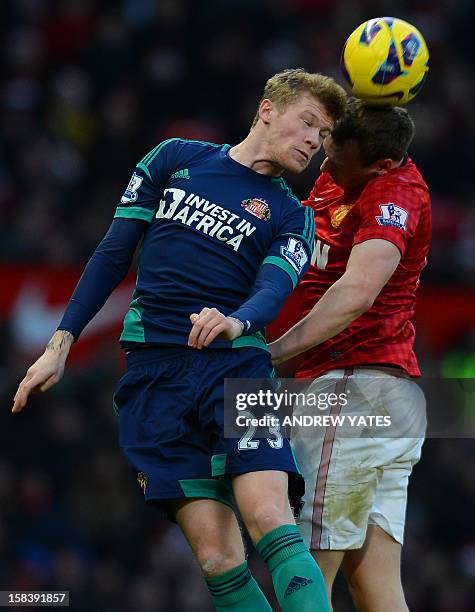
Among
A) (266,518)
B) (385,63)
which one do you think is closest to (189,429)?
(266,518)

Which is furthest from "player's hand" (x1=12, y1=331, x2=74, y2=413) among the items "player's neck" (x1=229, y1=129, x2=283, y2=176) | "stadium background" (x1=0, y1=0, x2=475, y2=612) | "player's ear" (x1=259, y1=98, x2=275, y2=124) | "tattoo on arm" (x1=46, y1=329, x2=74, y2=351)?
"stadium background" (x1=0, y1=0, x2=475, y2=612)

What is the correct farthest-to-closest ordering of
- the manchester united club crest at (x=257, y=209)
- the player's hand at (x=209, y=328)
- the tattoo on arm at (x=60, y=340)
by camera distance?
the manchester united club crest at (x=257, y=209) < the tattoo on arm at (x=60, y=340) < the player's hand at (x=209, y=328)

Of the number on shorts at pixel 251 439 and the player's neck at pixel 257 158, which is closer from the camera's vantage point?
the number on shorts at pixel 251 439

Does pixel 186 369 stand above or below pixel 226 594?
above

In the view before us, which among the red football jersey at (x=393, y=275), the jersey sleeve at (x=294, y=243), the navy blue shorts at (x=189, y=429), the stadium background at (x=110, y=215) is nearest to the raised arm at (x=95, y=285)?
Result: the navy blue shorts at (x=189, y=429)

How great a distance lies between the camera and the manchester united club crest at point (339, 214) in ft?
14.3

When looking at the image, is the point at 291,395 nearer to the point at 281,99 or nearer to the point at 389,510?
the point at 389,510

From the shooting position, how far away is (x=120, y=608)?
8.48 m

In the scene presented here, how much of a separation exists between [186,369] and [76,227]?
586 cm

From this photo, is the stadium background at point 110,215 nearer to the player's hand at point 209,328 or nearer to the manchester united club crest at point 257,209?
the manchester united club crest at point 257,209

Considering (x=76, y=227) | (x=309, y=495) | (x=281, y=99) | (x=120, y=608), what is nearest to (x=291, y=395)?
(x=309, y=495)

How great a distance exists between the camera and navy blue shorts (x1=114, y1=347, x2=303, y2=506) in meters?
3.81

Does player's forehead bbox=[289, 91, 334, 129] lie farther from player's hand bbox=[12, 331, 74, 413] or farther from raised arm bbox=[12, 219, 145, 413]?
player's hand bbox=[12, 331, 74, 413]

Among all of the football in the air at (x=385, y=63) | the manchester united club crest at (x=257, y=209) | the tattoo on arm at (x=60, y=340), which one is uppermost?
the football in the air at (x=385, y=63)
